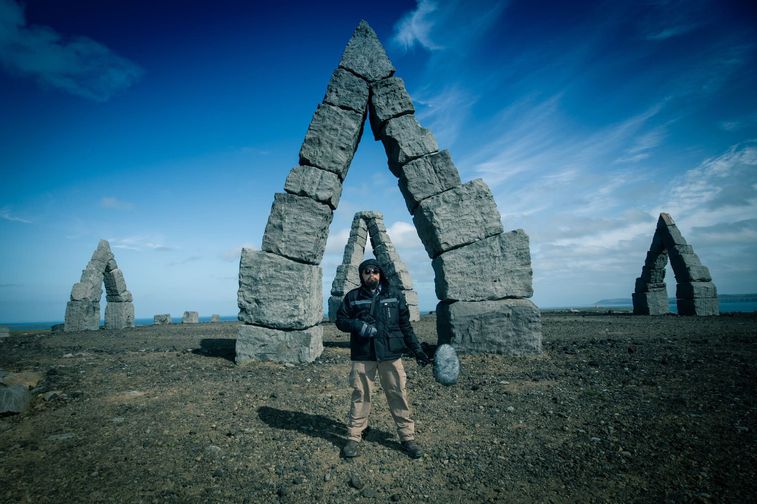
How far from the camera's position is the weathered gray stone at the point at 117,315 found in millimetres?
15414

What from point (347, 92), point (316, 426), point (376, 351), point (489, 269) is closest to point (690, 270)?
point (489, 269)

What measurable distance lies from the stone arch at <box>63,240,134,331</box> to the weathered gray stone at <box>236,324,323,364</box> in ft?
40.8

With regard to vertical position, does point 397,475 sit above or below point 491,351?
below

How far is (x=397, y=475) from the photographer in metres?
2.67

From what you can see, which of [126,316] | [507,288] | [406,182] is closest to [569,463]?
[507,288]

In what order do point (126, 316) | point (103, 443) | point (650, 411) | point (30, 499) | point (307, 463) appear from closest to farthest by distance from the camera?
point (30, 499) < point (307, 463) < point (103, 443) < point (650, 411) < point (126, 316)

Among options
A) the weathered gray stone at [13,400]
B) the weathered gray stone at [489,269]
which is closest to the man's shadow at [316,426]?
the weathered gray stone at [13,400]

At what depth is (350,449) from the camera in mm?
2938

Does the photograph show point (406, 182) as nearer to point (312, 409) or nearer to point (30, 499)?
point (312, 409)

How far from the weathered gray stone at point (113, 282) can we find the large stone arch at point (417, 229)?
44.0 feet

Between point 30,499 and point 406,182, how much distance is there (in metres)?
5.90

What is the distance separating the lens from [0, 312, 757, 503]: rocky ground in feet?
8.04

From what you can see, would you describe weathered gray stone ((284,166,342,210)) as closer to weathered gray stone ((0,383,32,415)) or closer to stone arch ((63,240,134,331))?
weathered gray stone ((0,383,32,415))

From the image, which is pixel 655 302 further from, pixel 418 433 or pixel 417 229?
pixel 418 433
